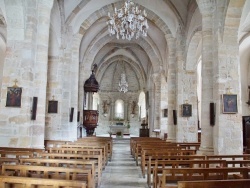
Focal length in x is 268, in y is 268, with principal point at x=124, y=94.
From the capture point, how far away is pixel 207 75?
937 centimetres

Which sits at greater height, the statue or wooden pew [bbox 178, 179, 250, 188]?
the statue

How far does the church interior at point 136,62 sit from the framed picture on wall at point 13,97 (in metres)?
0.03

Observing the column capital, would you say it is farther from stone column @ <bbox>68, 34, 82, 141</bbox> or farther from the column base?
stone column @ <bbox>68, 34, 82, 141</bbox>

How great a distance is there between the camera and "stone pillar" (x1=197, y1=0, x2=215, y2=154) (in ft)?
29.7

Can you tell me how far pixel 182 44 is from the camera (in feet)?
Result: 47.8

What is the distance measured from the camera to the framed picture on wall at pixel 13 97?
837 cm

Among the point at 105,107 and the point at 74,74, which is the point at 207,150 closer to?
the point at 74,74

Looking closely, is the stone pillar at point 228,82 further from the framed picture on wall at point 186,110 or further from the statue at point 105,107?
the statue at point 105,107

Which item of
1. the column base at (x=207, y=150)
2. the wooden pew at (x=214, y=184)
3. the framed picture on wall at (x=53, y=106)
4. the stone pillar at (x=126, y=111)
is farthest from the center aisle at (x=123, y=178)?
the stone pillar at (x=126, y=111)

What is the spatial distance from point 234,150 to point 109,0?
11.1 metres

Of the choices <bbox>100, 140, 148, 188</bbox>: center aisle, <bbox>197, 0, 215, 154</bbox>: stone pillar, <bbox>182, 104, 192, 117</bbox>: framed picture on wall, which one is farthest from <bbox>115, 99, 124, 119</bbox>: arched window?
<bbox>197, 0, 215, 154</bbox>: stone pillar

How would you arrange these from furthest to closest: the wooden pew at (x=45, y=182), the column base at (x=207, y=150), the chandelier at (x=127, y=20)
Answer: the chandelier at (x=127, y=20) < the column base at (x=207, y=150) < the wooden pew at (x=45, y=182)

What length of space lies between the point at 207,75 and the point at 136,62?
19.3 m

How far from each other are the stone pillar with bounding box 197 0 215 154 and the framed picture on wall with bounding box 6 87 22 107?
6.13m
